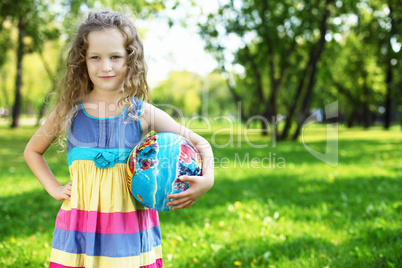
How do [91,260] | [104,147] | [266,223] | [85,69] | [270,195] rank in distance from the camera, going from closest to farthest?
[91,260] → [104,147] → [85,69] → [266,223] → [270,195]

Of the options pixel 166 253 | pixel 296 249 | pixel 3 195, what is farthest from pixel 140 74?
pixel 3 195

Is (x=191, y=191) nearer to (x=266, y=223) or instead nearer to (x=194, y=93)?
(x=266, y=223)

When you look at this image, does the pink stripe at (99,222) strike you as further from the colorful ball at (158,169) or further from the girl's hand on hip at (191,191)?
the girl's hand on hip at (191,191)

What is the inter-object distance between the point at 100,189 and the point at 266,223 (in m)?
2.88

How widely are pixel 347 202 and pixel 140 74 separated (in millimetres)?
4502

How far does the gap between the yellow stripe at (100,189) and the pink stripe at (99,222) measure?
29mm

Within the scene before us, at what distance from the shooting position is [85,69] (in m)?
2.47

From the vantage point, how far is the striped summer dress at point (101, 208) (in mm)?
2135

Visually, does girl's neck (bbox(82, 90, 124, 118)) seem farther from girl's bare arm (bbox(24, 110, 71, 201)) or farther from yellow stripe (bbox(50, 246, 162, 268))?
yellow stripe (bbox(50, 246, 162, 268))

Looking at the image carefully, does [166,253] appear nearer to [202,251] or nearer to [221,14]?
[202,251]

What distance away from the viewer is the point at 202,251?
3758 mm

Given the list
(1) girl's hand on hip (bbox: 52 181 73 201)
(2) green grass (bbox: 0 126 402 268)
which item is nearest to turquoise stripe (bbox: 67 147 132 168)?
(1) girl's hand on hip (bbox: 52 181 73 201)

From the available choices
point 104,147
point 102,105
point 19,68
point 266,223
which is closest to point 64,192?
point 104,147

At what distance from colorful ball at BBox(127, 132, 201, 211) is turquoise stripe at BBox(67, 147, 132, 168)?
2.8 inches
